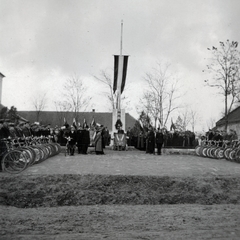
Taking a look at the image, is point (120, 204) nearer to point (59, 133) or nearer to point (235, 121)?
point (59, 133)

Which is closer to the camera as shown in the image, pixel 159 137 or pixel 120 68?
pixel 159 137

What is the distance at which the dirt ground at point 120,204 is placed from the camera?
20.9ft

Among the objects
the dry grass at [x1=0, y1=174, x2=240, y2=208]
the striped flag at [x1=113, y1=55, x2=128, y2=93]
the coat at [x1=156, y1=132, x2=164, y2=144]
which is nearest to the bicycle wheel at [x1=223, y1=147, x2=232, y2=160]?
the coat at [x1=156, y1=132, x2=164, y2=144]

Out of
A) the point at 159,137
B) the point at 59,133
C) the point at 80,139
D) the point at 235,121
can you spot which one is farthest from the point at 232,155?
the point at 235,121

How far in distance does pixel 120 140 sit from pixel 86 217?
17029 millimetres

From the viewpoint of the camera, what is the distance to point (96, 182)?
10859mm

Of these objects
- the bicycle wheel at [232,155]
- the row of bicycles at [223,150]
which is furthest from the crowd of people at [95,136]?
the bicycle wheel at [232,155]

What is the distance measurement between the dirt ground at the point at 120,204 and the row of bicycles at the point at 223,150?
2.95 meters

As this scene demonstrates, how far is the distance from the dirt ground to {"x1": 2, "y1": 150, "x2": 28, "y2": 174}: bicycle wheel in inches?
14.4

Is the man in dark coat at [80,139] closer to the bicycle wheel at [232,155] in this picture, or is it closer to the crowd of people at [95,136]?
the crowd of people at [95,136]

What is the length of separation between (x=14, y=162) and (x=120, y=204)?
4.12 meters

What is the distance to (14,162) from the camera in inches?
467

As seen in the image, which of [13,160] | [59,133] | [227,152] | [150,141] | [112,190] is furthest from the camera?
[59,133]

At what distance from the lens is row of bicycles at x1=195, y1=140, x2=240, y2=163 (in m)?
16.6
